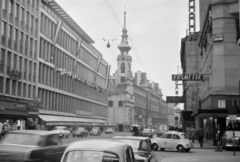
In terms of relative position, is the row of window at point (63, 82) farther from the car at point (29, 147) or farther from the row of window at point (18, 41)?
the car at point (29, 147)

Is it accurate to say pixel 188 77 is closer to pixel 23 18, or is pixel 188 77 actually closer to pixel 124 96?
pixel 23 18

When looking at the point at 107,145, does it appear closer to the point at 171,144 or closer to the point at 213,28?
the point at 171,144

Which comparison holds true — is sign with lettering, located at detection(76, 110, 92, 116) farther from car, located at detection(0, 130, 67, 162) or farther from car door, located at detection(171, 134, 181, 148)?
car, located at detection(0, 130, 67, 162)

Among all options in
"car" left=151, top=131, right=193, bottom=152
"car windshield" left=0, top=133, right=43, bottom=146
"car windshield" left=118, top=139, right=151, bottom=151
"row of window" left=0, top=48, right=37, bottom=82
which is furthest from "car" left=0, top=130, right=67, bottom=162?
"row of window" left=0, top=48, right=37, bottom=82

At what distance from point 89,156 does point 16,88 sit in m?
41.1

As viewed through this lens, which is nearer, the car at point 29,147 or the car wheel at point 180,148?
the car at point 29,147

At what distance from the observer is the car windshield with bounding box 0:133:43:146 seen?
11.8m

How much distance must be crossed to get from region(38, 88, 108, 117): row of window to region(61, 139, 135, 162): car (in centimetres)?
4974

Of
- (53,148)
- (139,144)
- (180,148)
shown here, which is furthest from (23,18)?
(139,144)

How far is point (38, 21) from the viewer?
53.9 m

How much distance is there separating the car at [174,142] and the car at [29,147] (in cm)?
1483

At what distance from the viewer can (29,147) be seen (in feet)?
37.9

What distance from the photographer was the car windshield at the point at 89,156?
743cm

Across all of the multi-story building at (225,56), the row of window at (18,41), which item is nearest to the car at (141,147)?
the multi-story building at (225,56)
